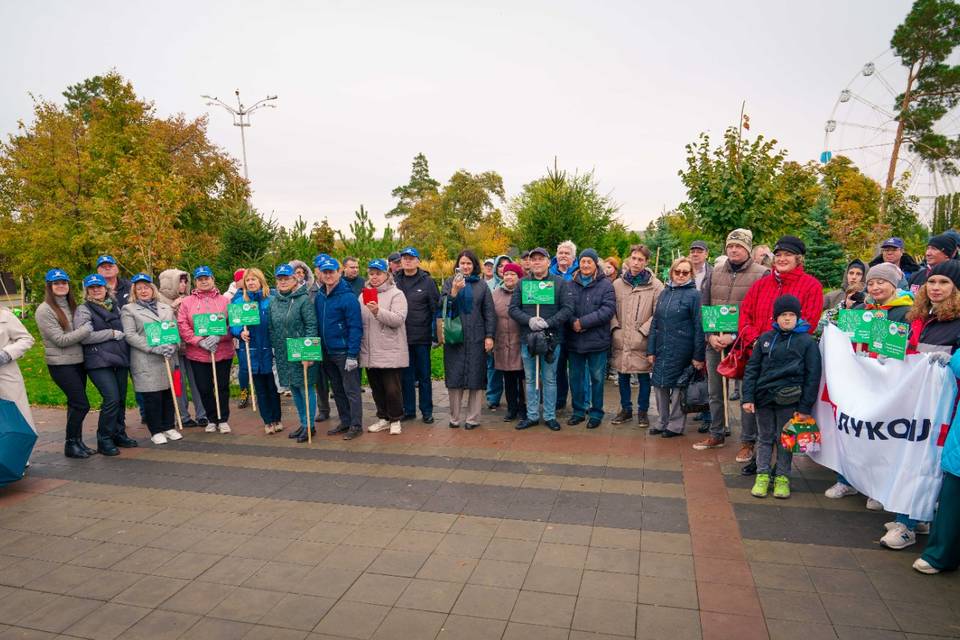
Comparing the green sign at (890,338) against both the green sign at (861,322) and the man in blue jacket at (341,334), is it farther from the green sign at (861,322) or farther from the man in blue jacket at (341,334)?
the man in blue jacket at (341,334)

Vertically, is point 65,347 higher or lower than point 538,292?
lower

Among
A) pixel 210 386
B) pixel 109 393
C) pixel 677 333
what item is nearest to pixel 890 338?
pixel 677 333

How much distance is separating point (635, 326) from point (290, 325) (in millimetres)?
4311

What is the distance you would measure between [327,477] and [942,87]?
37.4m

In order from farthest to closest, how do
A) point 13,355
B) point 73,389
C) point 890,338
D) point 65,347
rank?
point 73,389
point 65,347
point 13,355
point 890,338

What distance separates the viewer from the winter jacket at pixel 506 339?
7.94m

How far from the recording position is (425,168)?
3406 inches

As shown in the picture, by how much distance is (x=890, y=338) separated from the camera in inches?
188

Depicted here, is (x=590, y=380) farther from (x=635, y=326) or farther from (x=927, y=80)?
(x=927, y=80)

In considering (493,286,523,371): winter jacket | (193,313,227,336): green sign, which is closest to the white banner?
(493,286,523,371): winter jacket

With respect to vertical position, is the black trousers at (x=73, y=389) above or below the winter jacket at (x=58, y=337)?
below

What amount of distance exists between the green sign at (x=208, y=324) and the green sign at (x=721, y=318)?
593cm

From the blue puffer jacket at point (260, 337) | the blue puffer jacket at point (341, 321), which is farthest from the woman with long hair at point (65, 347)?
the blue puffer jacket at point (341, 321)

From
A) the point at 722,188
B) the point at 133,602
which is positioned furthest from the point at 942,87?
the point at 133,602
